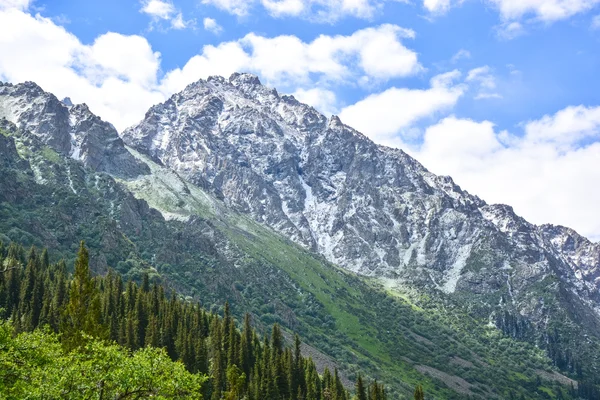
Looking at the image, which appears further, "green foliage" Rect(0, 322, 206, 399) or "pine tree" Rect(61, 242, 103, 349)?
"pine tree" Rect(61, 242, 103, 349)

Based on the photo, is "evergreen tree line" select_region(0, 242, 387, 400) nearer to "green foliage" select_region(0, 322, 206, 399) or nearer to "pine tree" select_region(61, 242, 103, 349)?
"pine tree" select_region(61, 242, 103, 349)

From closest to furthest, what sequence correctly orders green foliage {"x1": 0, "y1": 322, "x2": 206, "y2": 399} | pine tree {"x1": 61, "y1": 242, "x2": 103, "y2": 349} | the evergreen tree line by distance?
green foliage {"x1": 0, "y1": 322, "x2": 206, "y2": 399}
pine tree {"x1": 61, "y1": 242, "x2": 103, "y2": 349}
the evergreen tree line

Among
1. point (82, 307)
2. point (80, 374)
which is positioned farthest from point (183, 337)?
point (80, 374)

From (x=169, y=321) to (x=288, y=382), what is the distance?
3492 centimetres

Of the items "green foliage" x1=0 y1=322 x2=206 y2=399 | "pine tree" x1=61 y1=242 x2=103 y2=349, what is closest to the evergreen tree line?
"pine tree" x1=61 y1=242 x2=103 y2=349

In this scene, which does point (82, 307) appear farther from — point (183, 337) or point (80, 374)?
point (80, 374)

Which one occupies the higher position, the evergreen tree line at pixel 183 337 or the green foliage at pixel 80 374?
the green foliage at pixel 80 374

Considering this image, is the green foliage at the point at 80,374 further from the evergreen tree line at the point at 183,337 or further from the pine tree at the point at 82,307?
the evergreen tree line at the point at 183,337

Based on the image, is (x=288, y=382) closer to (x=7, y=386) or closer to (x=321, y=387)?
(x=321, y=387)

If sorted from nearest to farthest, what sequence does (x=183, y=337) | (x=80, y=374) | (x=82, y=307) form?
(x=80, y=374)
(x=82, y=307)
(x=183, y=337)

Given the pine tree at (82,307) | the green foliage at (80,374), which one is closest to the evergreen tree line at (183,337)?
the pine tree at (82,307)

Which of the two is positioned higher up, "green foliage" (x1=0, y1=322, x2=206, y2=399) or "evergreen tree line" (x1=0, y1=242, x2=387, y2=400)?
"green foliage" (x1=0, y1=322, x2=206, y2=399)

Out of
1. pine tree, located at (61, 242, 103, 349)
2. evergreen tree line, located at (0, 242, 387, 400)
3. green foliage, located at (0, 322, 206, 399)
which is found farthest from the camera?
evergreen tree line, located at (0, 242, 387, 400)

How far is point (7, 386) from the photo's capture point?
4241 cm
